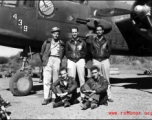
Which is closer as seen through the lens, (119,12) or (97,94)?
(97,94)

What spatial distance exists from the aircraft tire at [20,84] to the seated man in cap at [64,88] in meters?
1.70

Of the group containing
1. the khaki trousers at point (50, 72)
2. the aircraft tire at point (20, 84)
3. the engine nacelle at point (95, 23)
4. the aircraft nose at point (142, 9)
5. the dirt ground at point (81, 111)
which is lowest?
the dirt ground at point (81, 111)

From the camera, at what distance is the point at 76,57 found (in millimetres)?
6445

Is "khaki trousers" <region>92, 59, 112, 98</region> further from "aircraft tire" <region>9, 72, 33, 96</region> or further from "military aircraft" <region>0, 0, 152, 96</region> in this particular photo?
"aircraft tire" <region>9, 72, 33, 96</region>

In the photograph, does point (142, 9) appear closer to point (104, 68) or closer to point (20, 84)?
point (104, 68)

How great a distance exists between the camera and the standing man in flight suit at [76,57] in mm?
6398

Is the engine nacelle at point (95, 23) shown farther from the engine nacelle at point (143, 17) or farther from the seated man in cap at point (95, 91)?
the seated man in cap at point (95, 91)

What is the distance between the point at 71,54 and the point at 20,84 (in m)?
2.01

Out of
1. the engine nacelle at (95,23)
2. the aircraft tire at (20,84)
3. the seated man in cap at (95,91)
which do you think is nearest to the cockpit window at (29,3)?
the engine nacelle at (95,23)

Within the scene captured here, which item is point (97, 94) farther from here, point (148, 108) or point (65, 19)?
point (65, 19)

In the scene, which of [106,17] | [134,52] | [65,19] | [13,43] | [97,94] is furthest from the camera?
[134,52]

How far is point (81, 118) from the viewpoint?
4.66m

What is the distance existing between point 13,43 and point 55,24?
1.68m

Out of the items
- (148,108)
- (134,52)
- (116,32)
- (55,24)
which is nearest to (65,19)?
(55,24)
